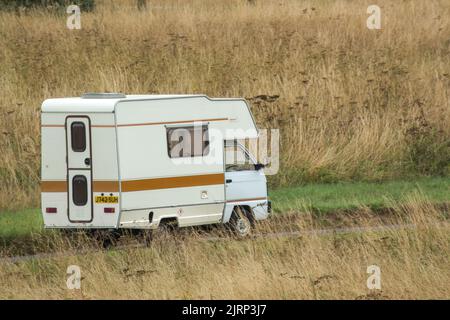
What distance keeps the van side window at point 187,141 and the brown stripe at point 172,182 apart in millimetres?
358

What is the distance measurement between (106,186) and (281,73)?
11.0 m

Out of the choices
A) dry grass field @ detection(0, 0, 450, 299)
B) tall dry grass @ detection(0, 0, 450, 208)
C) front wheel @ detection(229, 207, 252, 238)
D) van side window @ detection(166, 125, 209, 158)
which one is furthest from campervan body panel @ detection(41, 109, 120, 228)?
tall dry grass @ detection(0, 0, 450, 208)

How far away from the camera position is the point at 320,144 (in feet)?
74.7

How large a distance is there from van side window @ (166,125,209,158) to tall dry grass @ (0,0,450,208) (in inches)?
167

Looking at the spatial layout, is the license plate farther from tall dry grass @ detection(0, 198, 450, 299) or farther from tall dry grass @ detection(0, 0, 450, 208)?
tall dry grass @ detection(0, 0, 450, 208)

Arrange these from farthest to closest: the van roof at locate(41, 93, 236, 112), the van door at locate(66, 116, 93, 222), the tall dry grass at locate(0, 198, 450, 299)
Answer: the van door at locate(66, 116, 93, 222), the van roof at locate(41, 93, 236, 112), the tall dry grass at locate(0, 198, 450, 299)

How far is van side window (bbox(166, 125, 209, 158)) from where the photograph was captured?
654 inches

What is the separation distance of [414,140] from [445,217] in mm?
5655

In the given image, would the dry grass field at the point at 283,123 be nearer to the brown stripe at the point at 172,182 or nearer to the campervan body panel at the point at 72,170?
the campervan body panel at the point at 72,170

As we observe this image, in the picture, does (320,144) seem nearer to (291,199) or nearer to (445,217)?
(291,199)

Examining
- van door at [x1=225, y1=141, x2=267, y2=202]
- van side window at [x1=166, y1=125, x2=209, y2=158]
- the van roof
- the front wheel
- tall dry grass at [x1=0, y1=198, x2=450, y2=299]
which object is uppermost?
the van roof

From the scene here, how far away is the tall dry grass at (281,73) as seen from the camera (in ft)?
74.1

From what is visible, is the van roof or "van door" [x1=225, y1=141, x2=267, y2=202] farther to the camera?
"van door" [x1=225, y1=141, x2=267, y2=202]

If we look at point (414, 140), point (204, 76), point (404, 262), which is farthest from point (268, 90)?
point (404, 262)
